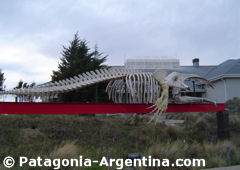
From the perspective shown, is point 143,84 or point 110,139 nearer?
point 110,139

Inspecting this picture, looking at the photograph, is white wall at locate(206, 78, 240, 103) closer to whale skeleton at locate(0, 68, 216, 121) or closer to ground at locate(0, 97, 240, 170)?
ground at locate(0, 97, 240, 170)

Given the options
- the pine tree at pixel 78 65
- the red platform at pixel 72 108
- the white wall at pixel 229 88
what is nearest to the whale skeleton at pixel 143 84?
the red platform at pixel 72 108

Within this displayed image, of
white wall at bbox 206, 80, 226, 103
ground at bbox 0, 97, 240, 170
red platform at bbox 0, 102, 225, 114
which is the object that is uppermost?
white wall at bbox 206, 80, 226, 103

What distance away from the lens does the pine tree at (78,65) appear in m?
17.5

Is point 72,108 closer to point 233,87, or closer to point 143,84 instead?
point 143,84

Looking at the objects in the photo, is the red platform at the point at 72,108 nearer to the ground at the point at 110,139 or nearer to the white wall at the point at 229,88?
the ground at the point at 110,139

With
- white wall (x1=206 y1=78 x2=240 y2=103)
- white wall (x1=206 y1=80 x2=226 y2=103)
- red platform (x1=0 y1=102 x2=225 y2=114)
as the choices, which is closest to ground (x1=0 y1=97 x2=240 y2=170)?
red platform (x1=0 y1=102 x2=225 y2=114)

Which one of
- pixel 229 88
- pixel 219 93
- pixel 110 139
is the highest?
pixel 229 88

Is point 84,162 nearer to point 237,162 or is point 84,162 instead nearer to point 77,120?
point 237,162

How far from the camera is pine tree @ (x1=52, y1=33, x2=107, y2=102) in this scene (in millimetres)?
17489

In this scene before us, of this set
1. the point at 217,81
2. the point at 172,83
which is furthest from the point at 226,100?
the point at 172,83

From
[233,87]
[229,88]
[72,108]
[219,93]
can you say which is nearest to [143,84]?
[72,108]

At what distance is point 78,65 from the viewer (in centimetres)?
1798

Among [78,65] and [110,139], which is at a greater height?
[78,65]
